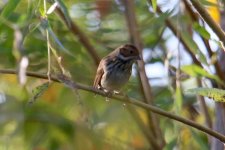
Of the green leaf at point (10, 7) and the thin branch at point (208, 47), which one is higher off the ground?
the green leaf at point (10, 7)

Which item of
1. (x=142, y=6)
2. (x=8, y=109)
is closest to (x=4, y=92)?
(x=8, y=109)

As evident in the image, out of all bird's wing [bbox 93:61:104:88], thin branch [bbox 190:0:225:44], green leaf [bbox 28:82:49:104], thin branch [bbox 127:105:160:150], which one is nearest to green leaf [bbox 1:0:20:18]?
green leaf [bbox 28:82:49:104]

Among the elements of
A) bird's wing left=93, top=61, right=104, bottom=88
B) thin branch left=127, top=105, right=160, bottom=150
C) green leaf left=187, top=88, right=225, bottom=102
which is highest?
green leaf left=187, top=88, right=225, bottom=102

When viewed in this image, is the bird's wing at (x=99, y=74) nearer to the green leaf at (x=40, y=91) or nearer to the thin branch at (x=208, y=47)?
the thin branch at (x=208, y=47)

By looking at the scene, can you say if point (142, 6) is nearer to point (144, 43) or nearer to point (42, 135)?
point (144, 43)

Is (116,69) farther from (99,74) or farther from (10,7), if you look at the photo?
(10,7)

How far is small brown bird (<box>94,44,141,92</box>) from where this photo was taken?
3.16 metres

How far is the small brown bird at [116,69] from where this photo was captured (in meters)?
3.16

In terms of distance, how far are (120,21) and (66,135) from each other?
66 centimetres

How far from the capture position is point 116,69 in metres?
3.28

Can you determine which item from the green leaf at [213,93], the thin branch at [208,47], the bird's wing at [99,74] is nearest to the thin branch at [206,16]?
the green leaf at [213,93]

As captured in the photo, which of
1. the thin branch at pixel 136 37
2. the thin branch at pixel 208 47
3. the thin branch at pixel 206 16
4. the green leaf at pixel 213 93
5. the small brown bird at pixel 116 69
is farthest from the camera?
the small brown bird at pixel 116 69

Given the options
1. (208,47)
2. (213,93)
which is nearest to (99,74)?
(208,47)

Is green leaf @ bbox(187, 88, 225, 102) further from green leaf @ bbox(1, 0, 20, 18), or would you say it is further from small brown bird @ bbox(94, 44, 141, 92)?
small brown bird @ bbox(94, 44, 141, 92)
